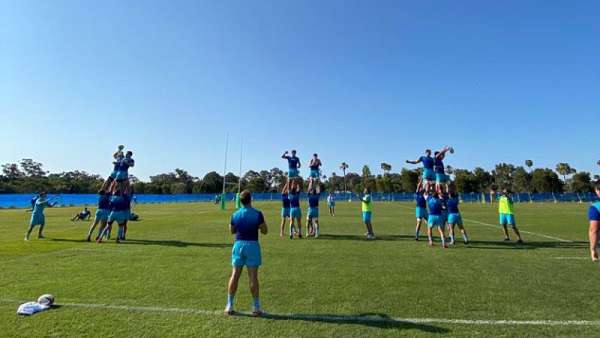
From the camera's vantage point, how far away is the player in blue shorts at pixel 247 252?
5570 millimetres

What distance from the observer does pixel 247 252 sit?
18.5 feet

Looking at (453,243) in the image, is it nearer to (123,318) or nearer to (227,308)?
(227,308)

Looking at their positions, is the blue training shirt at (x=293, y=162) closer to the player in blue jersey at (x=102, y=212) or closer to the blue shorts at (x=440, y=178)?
the blue shorts at (x=440, y=178)

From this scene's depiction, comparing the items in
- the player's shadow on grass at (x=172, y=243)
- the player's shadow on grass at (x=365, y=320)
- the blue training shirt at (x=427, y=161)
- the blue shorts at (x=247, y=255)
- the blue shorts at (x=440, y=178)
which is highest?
the blue training shirt at (x=427, y=161)

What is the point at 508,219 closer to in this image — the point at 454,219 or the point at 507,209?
the point at 507,209

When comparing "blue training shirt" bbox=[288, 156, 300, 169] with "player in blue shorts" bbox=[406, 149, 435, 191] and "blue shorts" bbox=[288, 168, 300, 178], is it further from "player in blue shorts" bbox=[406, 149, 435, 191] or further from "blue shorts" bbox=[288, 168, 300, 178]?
"player in blue shorts" bbox=[406, 149, 435, 191]

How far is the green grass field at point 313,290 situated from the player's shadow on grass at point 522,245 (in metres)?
0.11

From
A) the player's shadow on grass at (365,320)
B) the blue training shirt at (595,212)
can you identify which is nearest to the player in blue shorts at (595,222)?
the blue training shirt at (595,212)

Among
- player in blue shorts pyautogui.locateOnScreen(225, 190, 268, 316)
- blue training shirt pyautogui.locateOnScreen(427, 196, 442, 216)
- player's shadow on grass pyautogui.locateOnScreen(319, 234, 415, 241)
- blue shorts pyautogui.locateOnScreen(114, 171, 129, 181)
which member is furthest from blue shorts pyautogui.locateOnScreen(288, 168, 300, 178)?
→ player in blue shorts pyautogui.locateOnScreen(225, 190, 268, 316)

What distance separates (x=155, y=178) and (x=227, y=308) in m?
165

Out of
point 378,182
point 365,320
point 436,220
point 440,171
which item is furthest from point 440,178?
point 378,182

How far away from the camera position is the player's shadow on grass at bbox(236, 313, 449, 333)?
4961mm

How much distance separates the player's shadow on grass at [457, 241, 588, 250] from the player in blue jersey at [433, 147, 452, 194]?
89.0 inches

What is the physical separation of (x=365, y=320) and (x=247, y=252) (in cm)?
207
